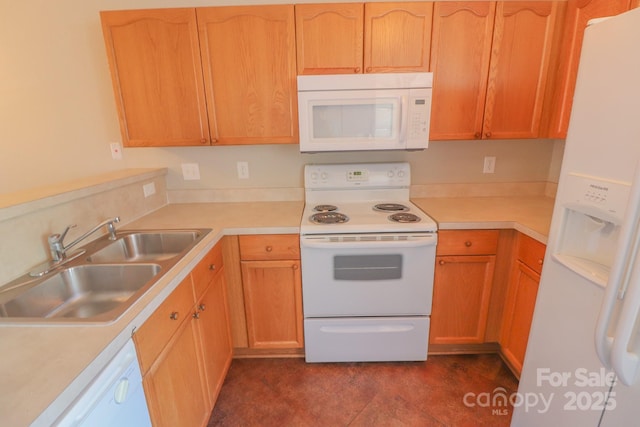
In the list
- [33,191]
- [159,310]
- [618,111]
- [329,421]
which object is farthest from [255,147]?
[618,111]

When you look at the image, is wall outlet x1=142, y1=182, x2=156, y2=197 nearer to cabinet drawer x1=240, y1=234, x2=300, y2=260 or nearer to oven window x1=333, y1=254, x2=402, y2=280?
cabinet drawer x1=240, y1=234, x2=300, y2=260

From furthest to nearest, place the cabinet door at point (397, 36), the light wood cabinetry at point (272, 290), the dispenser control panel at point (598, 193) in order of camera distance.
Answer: the light wood cabinetry at point (272, 290), the cabinet door at point (397, 36), the dispenser control panel at point (598, 193)

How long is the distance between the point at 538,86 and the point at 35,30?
3.10m

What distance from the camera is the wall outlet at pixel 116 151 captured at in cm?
215

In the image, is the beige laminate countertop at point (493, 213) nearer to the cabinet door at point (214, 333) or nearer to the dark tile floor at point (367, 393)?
the dark tile floor at point (367, 393)

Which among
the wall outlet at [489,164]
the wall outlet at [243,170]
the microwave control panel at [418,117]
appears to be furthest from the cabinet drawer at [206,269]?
the wall outlet at [489,164]

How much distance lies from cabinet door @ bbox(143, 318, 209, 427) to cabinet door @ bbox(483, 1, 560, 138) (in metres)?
1.92

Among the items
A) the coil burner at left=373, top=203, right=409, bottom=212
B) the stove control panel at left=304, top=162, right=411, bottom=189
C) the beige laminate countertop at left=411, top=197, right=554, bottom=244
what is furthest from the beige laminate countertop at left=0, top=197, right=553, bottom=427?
the stove control panel at left=304, top=162, right=411, bottom=189

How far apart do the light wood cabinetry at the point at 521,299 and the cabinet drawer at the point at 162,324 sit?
1.65 metres

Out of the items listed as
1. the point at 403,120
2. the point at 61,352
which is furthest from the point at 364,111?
the point at 61,352

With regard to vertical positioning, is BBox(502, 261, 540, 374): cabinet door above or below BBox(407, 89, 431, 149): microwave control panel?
below

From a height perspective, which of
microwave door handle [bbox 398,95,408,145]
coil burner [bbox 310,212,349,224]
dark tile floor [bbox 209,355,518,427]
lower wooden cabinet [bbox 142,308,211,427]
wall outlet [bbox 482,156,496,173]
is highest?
microwave door handle [bbox 398,95,408,145]

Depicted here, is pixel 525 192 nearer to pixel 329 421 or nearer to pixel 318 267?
pixel 318 267

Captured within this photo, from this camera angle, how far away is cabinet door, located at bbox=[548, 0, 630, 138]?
4.99ft
